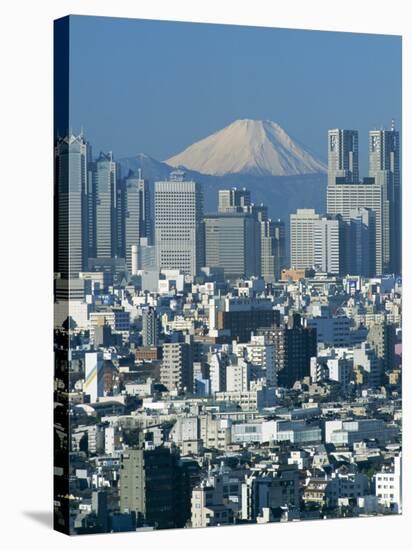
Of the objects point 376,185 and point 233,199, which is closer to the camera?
point 233,199

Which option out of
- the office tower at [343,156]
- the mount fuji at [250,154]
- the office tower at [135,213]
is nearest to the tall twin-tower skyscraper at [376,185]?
the office tower at [343,156]

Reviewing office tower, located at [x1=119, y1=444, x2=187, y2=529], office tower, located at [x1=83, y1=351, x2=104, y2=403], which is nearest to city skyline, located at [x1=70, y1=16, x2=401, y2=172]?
office tower, located at [x1=83, y1=351, x2=104, y2=403]

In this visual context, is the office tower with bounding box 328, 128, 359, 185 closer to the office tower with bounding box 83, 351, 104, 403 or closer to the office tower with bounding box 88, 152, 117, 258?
the office tower with bounding box 88, 152, 117, 258

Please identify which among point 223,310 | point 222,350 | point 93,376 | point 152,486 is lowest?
point 152,486

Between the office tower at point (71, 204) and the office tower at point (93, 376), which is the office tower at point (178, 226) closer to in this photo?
the office tower at point (71, 204)

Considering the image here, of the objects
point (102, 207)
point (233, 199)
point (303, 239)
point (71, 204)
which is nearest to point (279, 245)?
point (303, 239)

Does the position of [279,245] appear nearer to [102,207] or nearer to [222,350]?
[222,350]

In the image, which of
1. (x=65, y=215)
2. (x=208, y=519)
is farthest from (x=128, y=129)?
(x=208, y=519)
